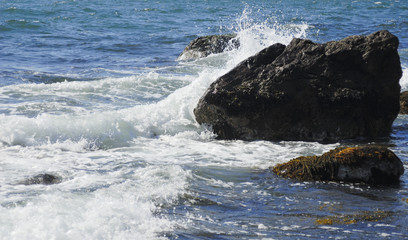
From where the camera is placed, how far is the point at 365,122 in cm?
911

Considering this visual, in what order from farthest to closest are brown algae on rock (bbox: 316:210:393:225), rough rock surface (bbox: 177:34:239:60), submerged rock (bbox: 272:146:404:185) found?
1. rough rock surface (bbox: 177:34:239:60)
2. submerged rock (bbox: 272:146:404:185)
3. brown algae on rock (bbox: 316:210:393:225)

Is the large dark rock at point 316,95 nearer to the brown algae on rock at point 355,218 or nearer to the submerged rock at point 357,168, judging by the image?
the submerged rock at point 357,168

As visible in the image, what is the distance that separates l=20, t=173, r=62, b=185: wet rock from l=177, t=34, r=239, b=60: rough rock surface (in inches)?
491

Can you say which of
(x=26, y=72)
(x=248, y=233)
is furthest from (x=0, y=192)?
(x=26, y=72)

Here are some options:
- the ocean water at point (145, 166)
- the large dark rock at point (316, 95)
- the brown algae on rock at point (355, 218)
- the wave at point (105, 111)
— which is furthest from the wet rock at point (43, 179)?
the large dark rock at point (316, 95)

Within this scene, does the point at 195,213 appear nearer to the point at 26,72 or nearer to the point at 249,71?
the point at 249,71

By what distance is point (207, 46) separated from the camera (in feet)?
63.3

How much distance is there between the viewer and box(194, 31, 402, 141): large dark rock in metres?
8.95

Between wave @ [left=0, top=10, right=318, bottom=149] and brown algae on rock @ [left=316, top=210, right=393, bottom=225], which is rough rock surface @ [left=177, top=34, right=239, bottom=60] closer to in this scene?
wave @ [left=0, top=10, right=318, bottom=149]

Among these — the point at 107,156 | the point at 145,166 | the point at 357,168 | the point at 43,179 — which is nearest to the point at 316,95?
the point at 357,168

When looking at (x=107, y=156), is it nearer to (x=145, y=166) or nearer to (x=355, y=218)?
(x=145, y=166)

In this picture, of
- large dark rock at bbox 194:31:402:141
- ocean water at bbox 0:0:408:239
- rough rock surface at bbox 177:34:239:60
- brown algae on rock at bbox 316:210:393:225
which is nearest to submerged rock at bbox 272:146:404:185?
ocean water at bbox 0:0:408:239

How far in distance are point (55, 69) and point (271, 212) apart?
1170 centimetres

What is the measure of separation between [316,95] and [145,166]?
10.3 feet
